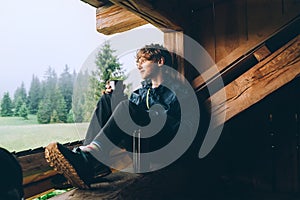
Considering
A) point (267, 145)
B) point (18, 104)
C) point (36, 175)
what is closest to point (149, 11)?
point (18, 104)

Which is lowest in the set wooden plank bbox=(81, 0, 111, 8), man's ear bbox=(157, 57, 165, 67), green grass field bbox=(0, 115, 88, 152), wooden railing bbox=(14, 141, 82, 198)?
wooden railing bbox=(14, 141, 82, 198)

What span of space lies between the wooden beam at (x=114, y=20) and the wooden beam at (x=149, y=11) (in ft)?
0.50

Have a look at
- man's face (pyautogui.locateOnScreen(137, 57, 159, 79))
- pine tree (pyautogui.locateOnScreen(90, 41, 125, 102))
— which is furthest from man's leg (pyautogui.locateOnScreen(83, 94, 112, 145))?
pine tree (pyautogui.locateOnScreen(90, 41, 125, 102))

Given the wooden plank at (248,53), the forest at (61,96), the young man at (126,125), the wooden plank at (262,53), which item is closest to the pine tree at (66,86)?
the forest at (61,96)

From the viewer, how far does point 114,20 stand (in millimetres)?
1566

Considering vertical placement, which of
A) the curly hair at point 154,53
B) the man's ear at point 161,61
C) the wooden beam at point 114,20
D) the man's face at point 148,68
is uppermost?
the wooden beam at point 114,20

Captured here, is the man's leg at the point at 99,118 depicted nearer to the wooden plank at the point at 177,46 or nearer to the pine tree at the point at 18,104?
the pine tree at the point at 18,104

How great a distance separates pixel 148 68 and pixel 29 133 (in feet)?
2.38

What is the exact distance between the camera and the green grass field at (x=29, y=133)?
1.04 metres

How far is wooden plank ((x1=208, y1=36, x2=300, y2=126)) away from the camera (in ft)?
3.91

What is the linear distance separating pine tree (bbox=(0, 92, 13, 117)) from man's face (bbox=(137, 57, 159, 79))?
2.39 feet

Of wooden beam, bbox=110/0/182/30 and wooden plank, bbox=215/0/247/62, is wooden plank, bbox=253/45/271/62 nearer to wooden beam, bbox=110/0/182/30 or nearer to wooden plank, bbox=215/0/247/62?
wooden plank, bbox=215/0/247/62

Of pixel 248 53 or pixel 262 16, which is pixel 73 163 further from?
pixel 262 16

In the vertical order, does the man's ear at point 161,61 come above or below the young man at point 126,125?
above
